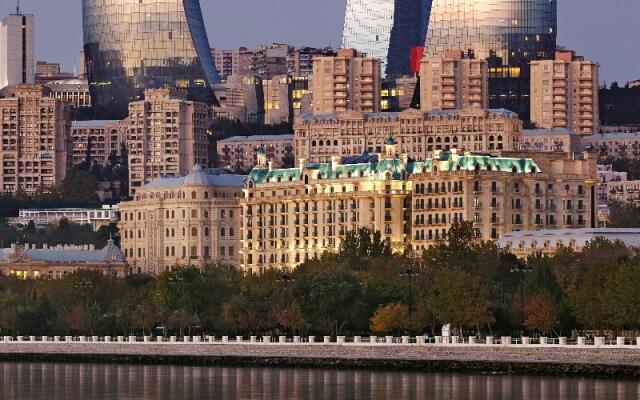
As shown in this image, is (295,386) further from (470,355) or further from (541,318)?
(541,318)

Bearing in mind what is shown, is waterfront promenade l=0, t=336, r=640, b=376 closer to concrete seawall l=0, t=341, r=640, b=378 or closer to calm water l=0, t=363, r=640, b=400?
concrete seawall l=0, t=341, r=640, b=378

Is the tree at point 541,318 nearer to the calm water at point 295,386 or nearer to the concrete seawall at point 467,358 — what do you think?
the concrete seawall at point 467,358

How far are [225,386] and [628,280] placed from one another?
29269 millimetres

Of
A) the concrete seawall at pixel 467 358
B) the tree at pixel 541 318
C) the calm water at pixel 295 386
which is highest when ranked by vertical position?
the tree at pixel 541 318

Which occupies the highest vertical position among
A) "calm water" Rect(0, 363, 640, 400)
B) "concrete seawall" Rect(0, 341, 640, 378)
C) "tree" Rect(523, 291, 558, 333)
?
"tree" Rect(523, 291, 558, 333)

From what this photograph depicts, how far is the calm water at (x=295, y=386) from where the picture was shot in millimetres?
167375

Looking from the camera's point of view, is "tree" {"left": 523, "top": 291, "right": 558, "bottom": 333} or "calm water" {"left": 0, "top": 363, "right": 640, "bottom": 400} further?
"tree" {"left": 523, "top": 291, "right": 558, "bottom": 333}

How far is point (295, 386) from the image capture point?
176250 millimetres

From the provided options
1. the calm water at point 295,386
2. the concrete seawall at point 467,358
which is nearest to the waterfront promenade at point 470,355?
the concrete seawall at point 467,358

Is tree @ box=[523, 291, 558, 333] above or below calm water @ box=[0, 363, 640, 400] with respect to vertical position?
above

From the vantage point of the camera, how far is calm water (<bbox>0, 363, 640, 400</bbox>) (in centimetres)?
→ 16738

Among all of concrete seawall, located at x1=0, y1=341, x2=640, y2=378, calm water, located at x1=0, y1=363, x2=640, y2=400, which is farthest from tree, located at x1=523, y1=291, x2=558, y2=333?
calm water, located at x1=0, y1=363, x2=640, y2=400

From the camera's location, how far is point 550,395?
6496 inches

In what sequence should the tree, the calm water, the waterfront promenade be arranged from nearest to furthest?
→ the calm water, the waterfront promenade, the tree
